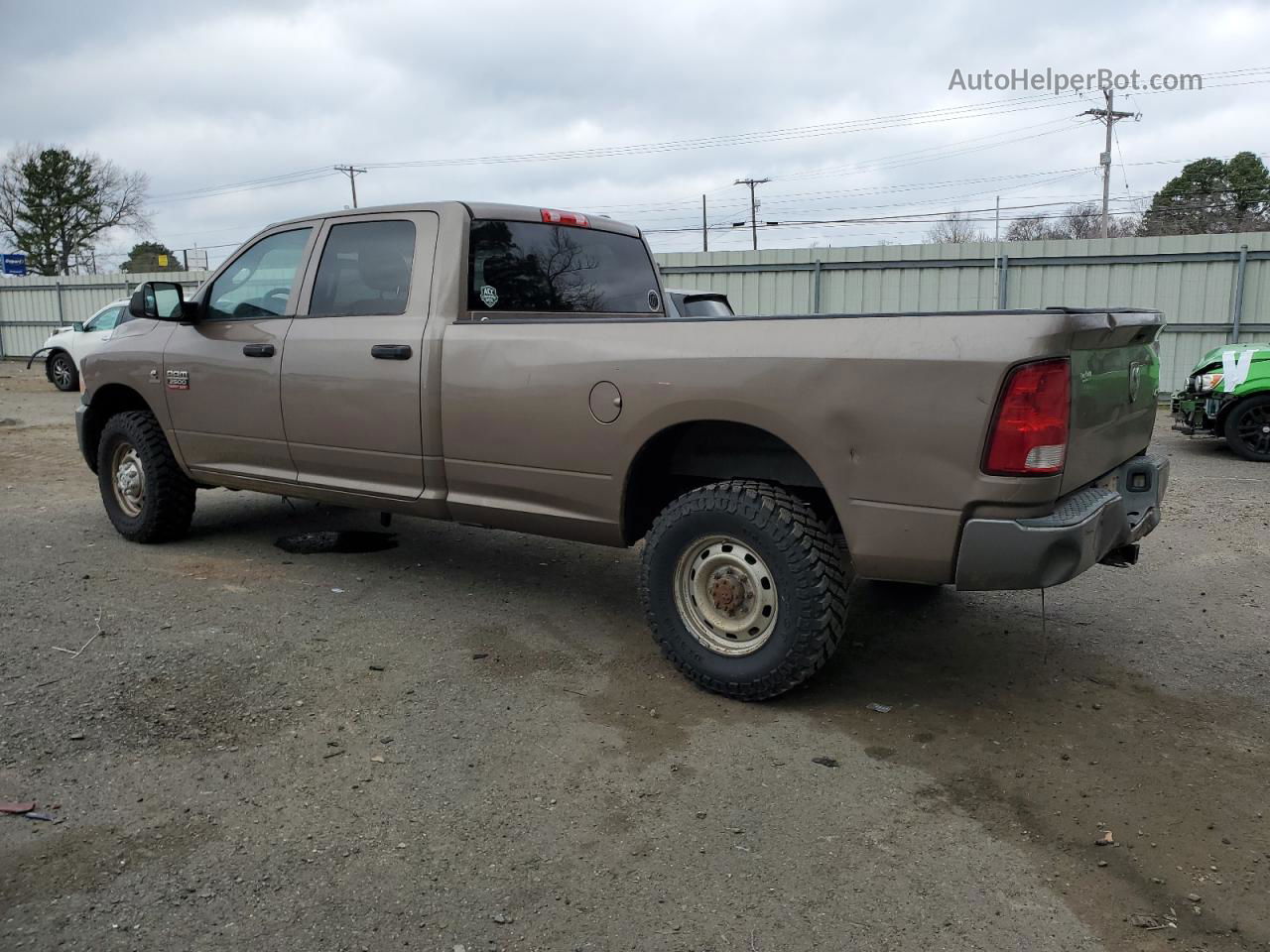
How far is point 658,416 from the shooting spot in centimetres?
381

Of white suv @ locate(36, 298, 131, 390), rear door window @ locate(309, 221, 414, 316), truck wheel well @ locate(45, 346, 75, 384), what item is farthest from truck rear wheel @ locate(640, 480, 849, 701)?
truck wheel well @ locate(45, 346, 75, 384)

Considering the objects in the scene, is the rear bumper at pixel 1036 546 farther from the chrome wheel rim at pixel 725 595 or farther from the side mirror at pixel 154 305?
the side mirror at pixel 154 305

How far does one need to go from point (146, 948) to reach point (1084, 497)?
3.10 metres

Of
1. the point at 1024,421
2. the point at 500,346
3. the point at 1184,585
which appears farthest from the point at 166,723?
the point at 1184,585

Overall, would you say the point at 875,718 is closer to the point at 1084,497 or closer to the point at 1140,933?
the point at 1084,497

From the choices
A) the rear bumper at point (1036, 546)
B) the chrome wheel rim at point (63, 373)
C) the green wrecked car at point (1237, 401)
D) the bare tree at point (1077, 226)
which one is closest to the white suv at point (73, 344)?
the chrome wheel rim at point (63, 373)

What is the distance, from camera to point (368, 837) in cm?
282

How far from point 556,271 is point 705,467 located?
1.48m

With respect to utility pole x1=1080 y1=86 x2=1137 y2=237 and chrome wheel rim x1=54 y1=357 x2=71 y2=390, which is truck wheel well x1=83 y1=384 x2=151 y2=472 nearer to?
chrome wheel rim x1=54 y1=357 x2=71 y2=390

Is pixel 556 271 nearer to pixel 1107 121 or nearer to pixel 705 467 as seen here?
pixel 705 467

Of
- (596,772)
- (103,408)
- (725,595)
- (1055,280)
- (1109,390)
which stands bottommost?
(596,772)

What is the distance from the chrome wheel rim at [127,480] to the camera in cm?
609

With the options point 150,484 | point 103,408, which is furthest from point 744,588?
point 103,408

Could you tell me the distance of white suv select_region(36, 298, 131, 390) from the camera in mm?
17078
